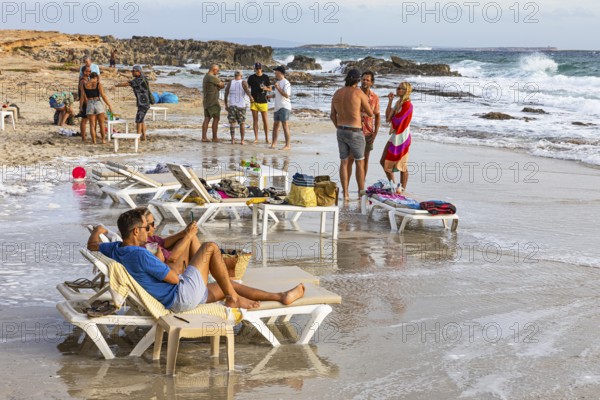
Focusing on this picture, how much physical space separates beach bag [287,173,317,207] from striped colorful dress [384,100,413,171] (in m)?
2.31

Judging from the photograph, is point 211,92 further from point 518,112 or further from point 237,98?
point 518,112

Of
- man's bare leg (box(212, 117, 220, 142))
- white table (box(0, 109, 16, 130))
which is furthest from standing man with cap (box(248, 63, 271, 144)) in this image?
white table (box(0, 109, 16, 130))

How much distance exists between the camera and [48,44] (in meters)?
56.4

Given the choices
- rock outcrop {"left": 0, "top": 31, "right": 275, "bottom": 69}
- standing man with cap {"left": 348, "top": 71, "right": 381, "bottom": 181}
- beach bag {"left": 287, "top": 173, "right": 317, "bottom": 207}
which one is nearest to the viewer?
beach bag {"left": 287, "top": 173, "right": 317, "bottom": 207}

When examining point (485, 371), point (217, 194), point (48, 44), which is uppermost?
point (48, 44)

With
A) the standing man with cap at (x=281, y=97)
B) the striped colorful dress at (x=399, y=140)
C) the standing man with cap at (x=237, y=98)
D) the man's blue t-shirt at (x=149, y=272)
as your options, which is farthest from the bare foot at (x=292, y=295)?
the standing man with cap at (x=237, y=98)

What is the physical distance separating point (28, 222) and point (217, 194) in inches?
Result: 89.8

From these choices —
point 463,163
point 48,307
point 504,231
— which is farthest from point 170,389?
point 463,163

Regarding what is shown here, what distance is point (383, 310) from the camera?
21.5ft

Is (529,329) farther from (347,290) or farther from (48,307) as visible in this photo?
(48,307)

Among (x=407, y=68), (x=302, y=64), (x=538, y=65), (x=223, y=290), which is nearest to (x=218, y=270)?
(x=223, y=290)

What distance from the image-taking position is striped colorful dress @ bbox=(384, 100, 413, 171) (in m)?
10.9

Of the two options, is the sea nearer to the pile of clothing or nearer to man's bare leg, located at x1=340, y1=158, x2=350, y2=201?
man's bare leg, located at x1=340, y1=158, x2=350, y2=201

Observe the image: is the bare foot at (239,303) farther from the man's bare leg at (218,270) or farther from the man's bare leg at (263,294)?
the man's bare leg at (263,294)
